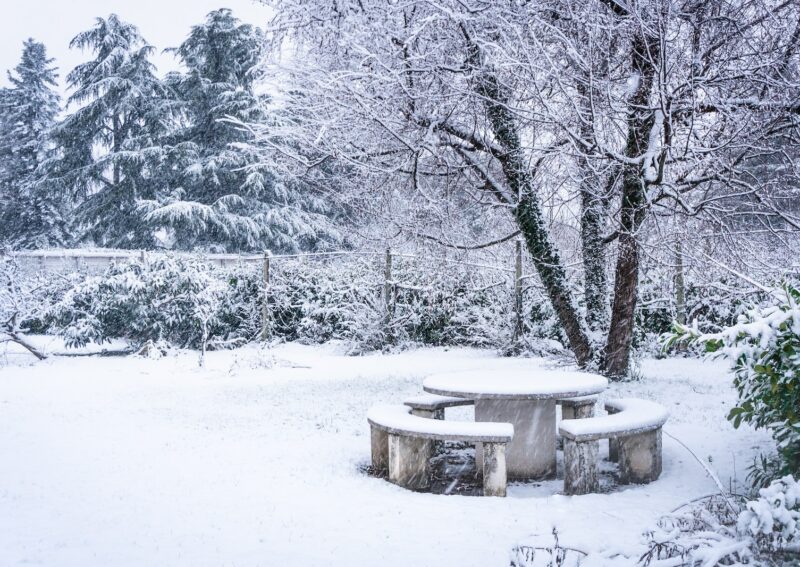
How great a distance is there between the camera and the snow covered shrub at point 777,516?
2.46m

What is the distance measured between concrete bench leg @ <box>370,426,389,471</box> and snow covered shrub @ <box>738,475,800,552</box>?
2936 mm

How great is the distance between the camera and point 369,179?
338 inches

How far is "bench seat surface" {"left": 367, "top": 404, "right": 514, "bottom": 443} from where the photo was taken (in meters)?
4.39

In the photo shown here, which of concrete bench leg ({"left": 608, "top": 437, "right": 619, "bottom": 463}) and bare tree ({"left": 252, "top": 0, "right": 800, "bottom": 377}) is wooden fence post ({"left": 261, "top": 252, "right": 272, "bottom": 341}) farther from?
concrete bench leg ({"left": 608, "top": 437, "right": 619, "bottom": 463})

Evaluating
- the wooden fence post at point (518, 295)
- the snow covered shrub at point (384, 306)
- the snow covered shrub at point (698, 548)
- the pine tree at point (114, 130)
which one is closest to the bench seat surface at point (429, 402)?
the snow covered shrub at point (698, 548)

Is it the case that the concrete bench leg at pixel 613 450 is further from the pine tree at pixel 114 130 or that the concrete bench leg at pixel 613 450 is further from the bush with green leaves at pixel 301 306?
the pine tree at pixel 114 130

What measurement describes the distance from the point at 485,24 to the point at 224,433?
4.80 metres

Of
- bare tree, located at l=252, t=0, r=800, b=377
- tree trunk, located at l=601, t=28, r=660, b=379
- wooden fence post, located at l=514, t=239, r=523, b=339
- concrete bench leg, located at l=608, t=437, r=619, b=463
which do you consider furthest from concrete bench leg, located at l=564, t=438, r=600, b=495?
wooden fence post, located at l=514, t=239, r=523, b=339

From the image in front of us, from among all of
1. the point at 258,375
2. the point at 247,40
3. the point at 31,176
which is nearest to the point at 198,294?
the point at 258,375

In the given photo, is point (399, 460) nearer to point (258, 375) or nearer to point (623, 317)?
point (623, 317)

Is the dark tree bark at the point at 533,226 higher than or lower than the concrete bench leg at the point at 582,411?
higher

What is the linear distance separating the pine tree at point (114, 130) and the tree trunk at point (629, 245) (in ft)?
66.0

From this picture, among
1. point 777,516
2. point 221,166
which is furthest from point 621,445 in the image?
point 221,166

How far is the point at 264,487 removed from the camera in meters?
4.64
